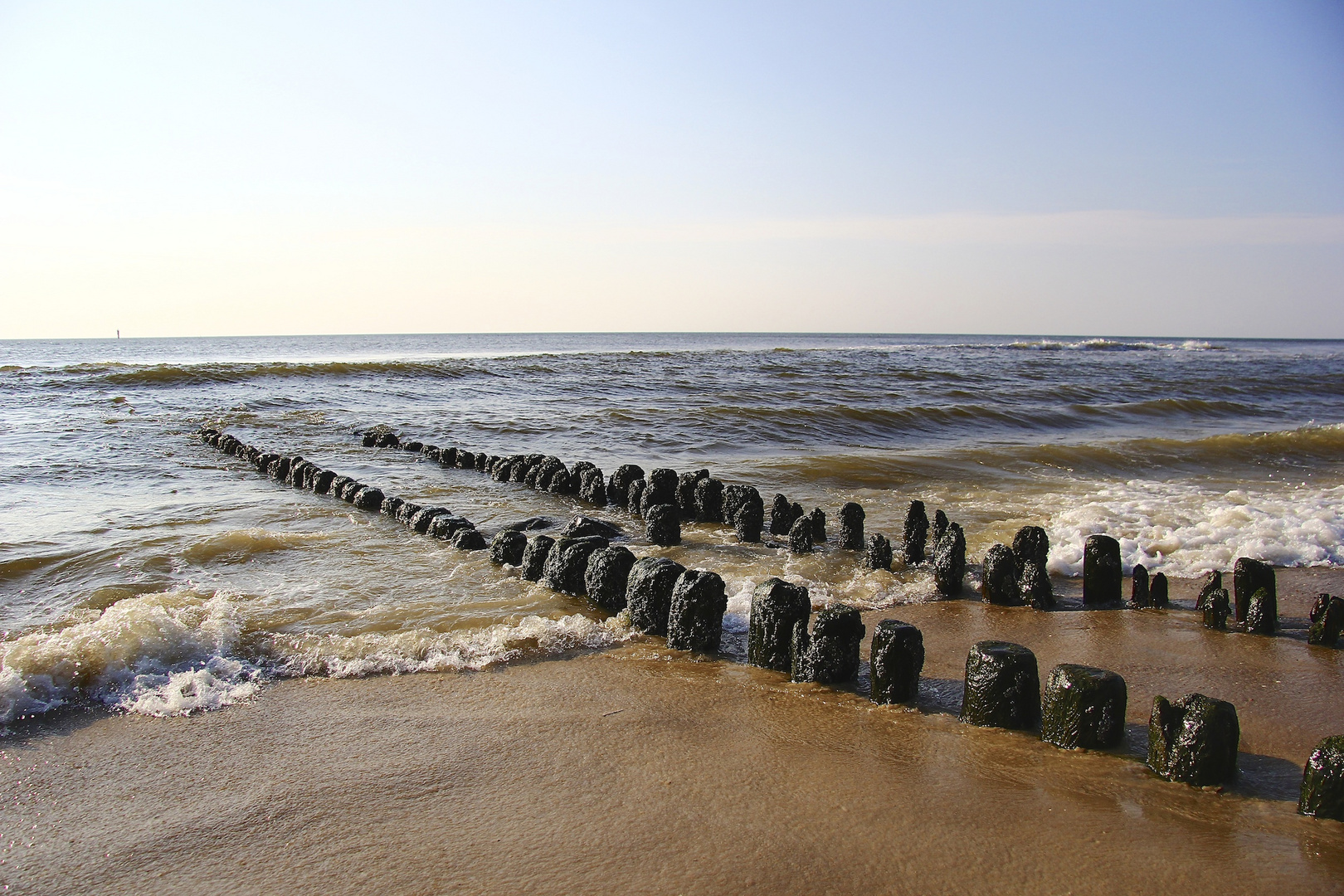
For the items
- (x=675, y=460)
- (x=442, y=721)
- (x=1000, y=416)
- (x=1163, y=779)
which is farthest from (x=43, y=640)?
(x=1000, y=416)

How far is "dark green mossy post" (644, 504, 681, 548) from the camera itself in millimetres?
6875

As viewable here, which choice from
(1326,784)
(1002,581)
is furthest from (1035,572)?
(1326,784)

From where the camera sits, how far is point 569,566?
5.32m

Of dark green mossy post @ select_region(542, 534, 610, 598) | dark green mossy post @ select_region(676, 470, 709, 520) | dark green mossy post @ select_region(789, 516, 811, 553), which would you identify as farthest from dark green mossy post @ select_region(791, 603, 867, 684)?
dark green mossy post @ select_region(676, 470, 709, 520)

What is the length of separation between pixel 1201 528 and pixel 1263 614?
269 cm

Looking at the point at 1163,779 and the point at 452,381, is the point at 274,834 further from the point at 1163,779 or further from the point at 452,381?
the point at 452,381

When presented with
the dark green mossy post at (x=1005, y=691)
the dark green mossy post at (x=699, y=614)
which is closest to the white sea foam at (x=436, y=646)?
the dark green mossy post at (x=699, y=614)

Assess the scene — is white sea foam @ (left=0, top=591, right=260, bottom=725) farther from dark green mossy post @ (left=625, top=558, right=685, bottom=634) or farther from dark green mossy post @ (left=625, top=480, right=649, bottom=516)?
dark green mossy post @ (left=625, top=480, right=649, bottom=516)

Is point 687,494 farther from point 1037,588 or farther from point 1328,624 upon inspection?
point 1328,624

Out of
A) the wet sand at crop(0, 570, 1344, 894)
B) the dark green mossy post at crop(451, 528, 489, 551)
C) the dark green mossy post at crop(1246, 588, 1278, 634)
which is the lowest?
the wet sand at crop(0, 570, 1344, 894)

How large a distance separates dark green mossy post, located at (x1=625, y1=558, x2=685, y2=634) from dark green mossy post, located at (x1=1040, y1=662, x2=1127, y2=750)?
208cm

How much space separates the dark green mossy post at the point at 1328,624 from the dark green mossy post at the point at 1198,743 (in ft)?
6.87

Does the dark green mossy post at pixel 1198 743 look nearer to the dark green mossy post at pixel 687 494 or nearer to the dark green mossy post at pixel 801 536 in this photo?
the dark green mossy post at pixel 801 536

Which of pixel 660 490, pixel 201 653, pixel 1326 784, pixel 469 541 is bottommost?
pixel 201 653
